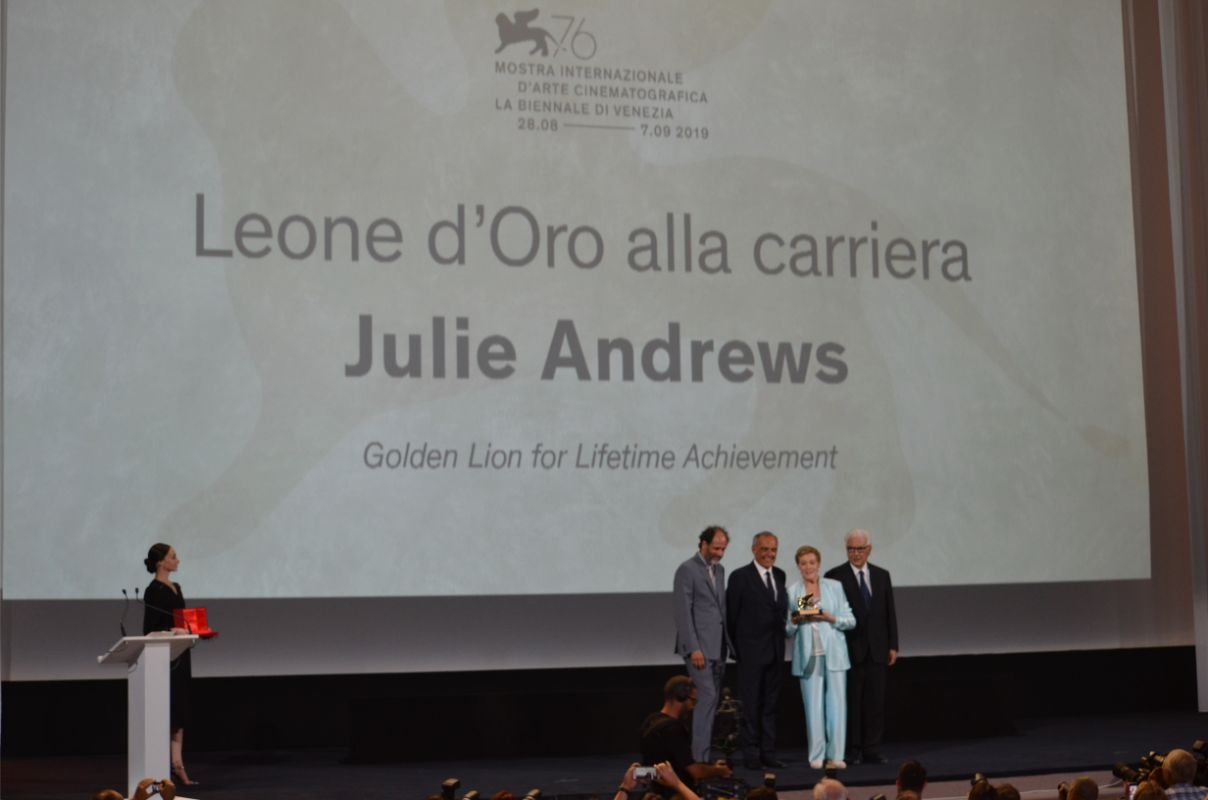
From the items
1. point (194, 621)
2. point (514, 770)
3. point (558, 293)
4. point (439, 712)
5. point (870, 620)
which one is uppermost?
point (558, 293)

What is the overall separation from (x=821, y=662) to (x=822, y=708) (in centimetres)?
22

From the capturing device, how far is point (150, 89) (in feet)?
25.3

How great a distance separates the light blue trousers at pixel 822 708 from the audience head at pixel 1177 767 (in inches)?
150

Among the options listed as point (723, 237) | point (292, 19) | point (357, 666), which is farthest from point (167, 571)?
point (723, 237)

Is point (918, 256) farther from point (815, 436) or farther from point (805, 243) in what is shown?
point (815, 436)

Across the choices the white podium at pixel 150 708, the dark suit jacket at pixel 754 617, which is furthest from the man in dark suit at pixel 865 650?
the white podium at pixel 150 708

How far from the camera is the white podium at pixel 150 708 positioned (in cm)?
589

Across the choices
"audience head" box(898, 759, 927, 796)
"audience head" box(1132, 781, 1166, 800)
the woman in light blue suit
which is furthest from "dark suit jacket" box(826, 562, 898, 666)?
"audience head" box(1132, 781, 1166, 800)

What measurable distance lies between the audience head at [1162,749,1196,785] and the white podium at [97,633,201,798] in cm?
373

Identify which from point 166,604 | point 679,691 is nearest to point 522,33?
point 166,604

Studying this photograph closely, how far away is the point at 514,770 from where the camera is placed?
764 cm

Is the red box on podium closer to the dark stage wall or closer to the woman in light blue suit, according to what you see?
the dark stage wall

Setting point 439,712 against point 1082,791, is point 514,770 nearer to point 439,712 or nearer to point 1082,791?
point 439,712

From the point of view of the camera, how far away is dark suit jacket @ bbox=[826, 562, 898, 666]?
765cm
